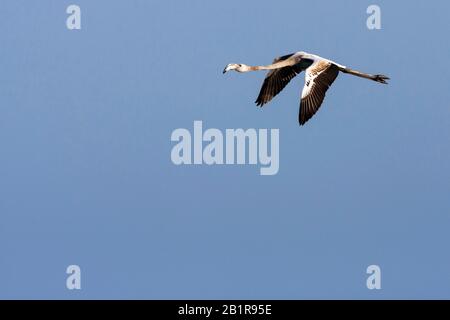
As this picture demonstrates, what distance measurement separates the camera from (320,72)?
2838 cm

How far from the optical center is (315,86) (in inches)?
1107

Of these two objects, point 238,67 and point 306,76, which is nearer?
point 306,76

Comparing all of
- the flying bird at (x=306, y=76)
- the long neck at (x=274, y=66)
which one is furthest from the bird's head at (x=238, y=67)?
the long neck at (x=274, y=66)

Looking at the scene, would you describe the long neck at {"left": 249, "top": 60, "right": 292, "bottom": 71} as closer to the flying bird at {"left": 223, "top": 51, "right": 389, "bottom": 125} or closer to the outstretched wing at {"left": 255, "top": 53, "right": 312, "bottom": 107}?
the flying bird at {"left": 223, "top": 51, "right": 389, "bottom": 125}

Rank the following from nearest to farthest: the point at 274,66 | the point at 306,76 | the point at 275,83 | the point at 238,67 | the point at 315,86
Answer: the point at 315,86
the point at 306,76
the point at 238,67
the point at 274,66
the point at 275,83

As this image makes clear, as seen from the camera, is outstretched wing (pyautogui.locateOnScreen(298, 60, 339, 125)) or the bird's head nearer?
outstretched wing (pyautogui.locateOnScreen(298, 60, 339, 125))

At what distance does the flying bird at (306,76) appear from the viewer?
2786cm

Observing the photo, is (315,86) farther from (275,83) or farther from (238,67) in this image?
(275,83)

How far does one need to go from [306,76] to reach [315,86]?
0.43 metres

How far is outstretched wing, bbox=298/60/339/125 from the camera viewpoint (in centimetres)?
2770

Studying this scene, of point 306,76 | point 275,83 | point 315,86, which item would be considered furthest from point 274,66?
point 315,86

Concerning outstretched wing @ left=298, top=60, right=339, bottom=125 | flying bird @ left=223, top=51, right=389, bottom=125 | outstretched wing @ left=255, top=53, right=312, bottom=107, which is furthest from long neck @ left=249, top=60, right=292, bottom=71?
outstretched wing @ left=298, top=60, right=339, bottom=125

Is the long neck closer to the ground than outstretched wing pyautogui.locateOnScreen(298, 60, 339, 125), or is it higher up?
higher up

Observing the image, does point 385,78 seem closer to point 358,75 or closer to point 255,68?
point 358,75
